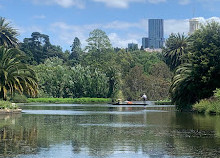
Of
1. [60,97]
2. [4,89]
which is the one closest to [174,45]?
[60,97]

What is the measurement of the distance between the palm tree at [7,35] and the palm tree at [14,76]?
A: 20182mm

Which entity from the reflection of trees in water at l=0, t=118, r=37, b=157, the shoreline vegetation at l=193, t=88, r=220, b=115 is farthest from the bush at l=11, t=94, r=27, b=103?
the reflection of trees in water at l=0, t=118, r=37, b=157

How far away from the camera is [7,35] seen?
210 ft

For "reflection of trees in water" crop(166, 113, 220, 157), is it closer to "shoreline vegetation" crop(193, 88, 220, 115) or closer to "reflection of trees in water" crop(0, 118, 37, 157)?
"reflection of trees in water" crop(0, 118, 37, 157)

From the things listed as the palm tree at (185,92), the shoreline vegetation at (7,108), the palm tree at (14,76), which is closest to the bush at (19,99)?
the palm tree at (14,76)

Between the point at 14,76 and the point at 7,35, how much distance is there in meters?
23.4

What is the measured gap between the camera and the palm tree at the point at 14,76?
138 feet

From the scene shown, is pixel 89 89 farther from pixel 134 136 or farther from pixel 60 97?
pixel 134 136

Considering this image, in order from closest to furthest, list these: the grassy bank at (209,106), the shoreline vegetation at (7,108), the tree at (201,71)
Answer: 1. the grassy bank at (209,106)
2. the shoreline vegetation at (7,108)
3. the tree at (201,71)

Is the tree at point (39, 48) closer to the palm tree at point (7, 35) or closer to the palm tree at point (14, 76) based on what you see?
the palm tree at point (7, 35)

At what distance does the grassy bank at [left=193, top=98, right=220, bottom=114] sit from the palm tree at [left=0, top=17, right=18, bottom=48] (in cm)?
3424

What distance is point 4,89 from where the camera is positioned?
41812 millimetres

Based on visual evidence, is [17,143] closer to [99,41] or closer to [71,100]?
[71,100]

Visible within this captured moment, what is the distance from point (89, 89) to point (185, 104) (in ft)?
150
